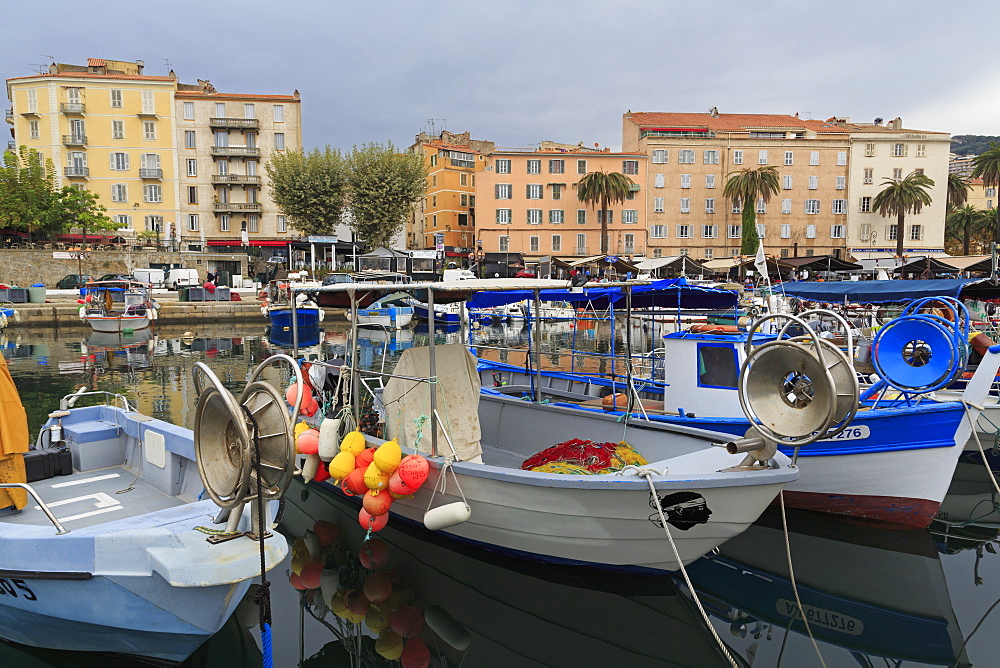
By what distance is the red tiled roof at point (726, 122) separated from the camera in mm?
58031

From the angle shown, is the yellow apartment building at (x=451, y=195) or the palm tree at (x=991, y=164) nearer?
the palm tree at (x=991, y=164)

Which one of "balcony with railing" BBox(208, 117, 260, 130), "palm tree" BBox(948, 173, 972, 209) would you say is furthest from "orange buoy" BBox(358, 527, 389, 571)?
"palm tree" BBox(948, 173, 972, 209)

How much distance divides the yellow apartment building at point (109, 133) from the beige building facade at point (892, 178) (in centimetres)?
5744

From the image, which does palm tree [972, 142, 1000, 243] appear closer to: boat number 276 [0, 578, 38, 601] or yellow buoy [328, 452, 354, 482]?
yellow buoy [328, 452, 354, 482]

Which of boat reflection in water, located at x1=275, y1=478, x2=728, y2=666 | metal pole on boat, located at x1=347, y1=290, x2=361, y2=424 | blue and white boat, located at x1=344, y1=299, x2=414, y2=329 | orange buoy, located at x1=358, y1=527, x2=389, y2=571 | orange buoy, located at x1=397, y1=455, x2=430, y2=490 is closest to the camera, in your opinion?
boat reflection in water, located at x1=275, y1=478, x2=728, y2=666

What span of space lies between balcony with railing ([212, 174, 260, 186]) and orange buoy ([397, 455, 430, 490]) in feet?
180

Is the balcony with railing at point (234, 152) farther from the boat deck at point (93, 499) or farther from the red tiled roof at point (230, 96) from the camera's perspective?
the boat deck at point (93, 499)

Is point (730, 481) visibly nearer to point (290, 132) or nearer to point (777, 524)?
point (777, 524)

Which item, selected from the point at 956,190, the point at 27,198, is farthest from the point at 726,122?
the point at 27,198

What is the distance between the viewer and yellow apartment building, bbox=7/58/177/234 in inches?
2063

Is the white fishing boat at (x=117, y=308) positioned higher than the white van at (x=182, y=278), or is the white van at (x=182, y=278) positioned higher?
the white van at (x=182, y=278)

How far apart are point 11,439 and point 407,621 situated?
13.3 feet

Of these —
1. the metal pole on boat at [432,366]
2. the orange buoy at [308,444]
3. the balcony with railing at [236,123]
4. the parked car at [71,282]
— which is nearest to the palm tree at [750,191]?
the balcony with railing at [236,123]

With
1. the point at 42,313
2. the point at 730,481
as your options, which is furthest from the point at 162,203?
the point at 730,481
